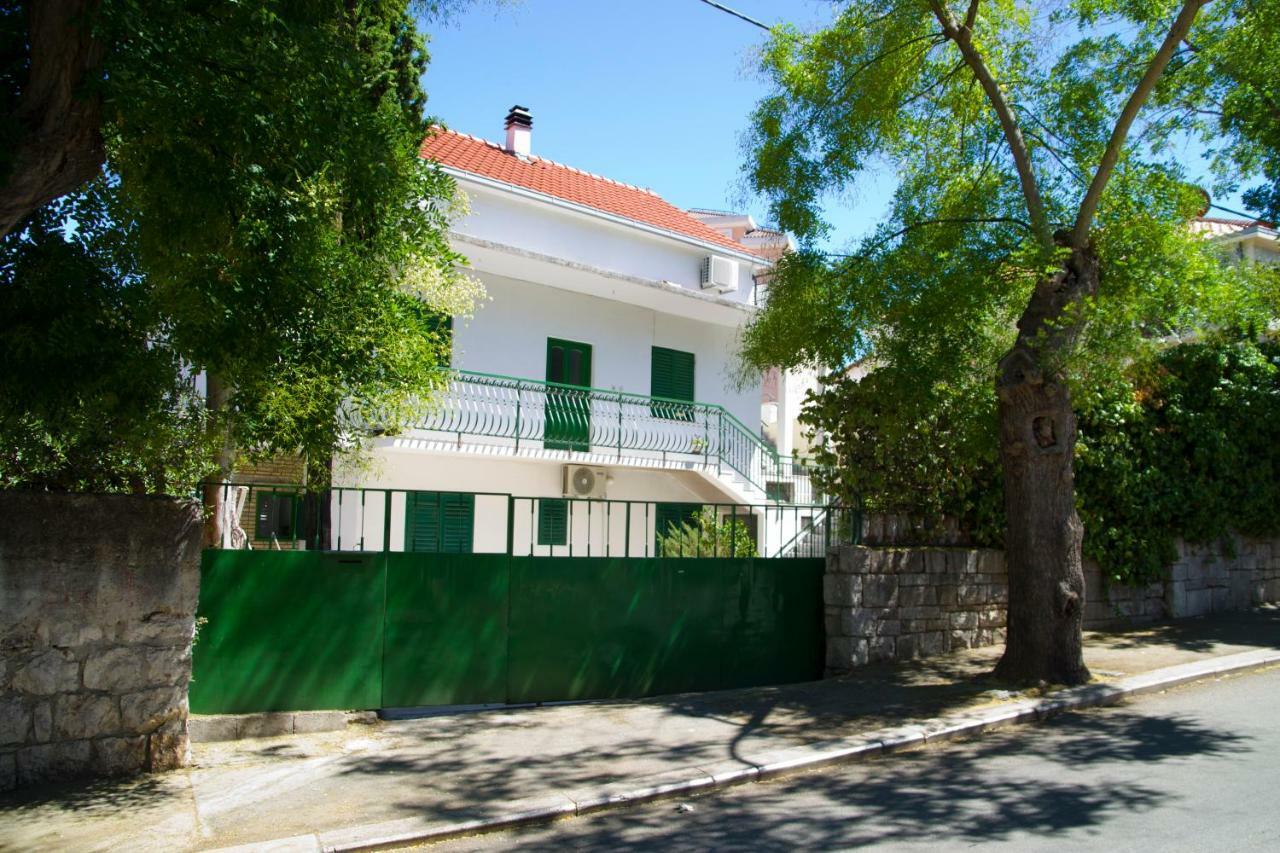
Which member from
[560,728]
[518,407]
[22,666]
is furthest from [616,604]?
[518,407]

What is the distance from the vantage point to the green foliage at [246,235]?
5602mm

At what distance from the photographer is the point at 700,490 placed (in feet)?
60.1

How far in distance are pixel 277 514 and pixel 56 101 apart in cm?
377

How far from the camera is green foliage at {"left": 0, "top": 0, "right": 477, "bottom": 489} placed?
5602mm

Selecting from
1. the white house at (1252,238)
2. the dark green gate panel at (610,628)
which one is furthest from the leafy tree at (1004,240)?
the white house at (1252,238)

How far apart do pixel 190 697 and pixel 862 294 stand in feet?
24.3

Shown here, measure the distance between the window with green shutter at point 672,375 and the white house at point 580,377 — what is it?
32 millimetres

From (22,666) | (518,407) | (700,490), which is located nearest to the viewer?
(22,666)

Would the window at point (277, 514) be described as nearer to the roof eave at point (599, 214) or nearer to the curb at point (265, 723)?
the curb at point (265, 723)

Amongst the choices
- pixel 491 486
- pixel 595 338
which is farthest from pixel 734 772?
pixel 595 338

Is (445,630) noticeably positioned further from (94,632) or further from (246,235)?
(246,235)

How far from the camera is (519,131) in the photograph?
20.2 metres

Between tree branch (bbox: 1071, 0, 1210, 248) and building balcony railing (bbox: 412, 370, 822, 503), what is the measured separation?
18.9 feet

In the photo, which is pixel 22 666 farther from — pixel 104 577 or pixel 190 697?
pixel 190 697
